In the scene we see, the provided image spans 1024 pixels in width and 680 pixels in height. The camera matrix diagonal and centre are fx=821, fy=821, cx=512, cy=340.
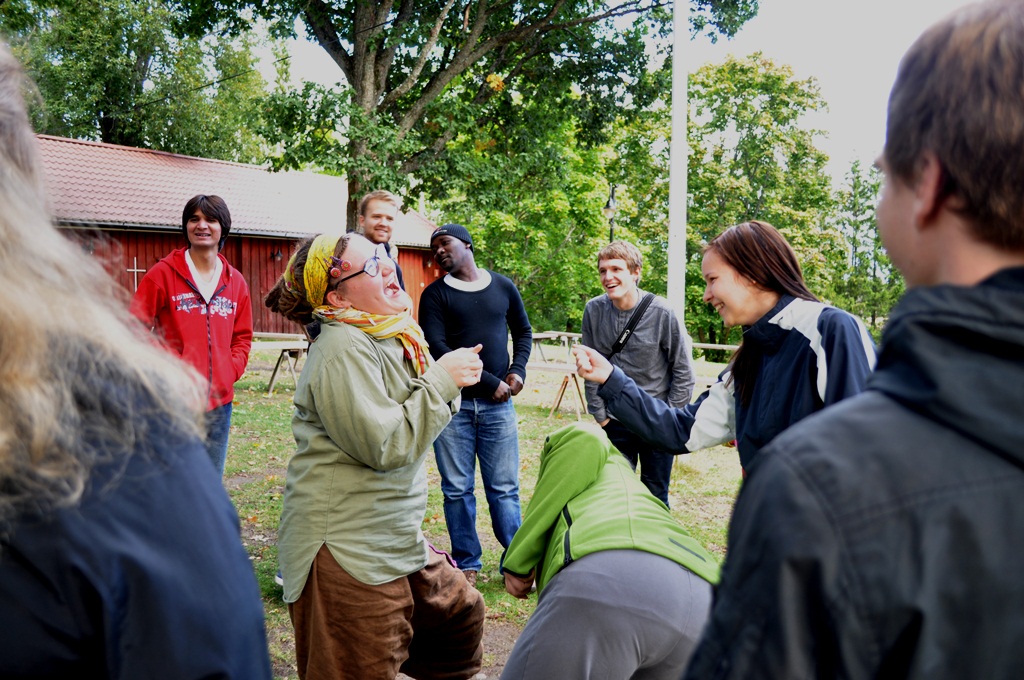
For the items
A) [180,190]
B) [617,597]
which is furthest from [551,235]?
[617,597]

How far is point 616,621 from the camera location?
2.10m

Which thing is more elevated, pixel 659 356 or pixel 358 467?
pixel 659 356

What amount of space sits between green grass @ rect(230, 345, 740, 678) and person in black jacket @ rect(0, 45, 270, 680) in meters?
3.24

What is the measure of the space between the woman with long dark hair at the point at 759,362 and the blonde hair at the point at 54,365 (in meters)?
2.01

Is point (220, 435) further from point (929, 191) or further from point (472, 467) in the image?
point (929, 191)

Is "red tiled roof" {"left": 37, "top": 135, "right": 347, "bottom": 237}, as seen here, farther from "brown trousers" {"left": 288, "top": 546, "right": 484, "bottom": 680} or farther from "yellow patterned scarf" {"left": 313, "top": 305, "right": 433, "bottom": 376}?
"brown trousers" {"left": 288, "top": 546, "right": 484, "bottom": 680}

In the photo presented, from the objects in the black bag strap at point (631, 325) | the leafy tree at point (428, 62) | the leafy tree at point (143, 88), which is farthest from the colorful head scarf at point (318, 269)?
the leafy tree at point (143, 88)

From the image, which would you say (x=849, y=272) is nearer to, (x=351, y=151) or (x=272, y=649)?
(x=351, y=151)

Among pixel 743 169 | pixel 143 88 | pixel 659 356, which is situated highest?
pixel 143 88

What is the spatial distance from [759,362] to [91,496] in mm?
2337

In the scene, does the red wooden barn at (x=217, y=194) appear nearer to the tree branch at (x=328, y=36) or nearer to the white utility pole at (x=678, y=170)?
the tree branch at (x=328, y=36)

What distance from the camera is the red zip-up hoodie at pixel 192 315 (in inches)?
195

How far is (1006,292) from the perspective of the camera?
85 centimetres

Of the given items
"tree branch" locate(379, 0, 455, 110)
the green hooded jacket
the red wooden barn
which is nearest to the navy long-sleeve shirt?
the green hooded jacket
